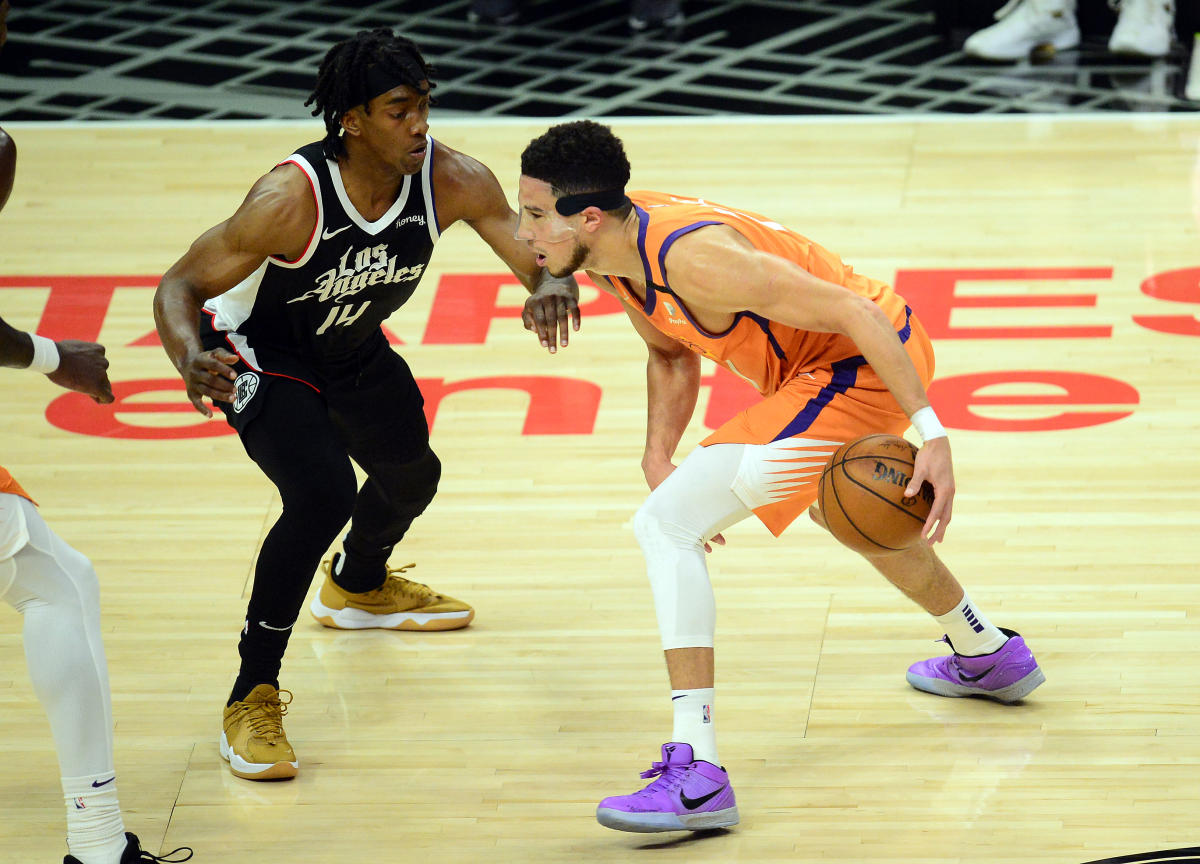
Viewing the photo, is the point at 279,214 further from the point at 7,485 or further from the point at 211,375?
the point at 7,485

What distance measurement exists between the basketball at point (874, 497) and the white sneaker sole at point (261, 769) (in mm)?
1312

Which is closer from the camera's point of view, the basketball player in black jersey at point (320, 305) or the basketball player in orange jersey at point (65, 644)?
the basketball player in orange jersey at point (65, 644)

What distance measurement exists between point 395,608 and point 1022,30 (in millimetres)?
5935

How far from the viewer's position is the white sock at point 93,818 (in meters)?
3.30

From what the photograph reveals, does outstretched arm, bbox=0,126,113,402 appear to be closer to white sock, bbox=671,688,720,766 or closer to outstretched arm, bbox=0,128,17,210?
outstretched arm, bbox=0,128,17,210

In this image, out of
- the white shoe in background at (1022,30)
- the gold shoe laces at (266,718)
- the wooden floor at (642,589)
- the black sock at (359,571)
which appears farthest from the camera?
the white shoe in background at (1022,30)

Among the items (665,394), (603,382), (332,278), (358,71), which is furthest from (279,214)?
(603,382)

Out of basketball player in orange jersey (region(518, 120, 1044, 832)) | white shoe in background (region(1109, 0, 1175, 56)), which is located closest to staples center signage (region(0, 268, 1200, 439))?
basketball player in orange jersey (region(518, 120, 1044, 832))

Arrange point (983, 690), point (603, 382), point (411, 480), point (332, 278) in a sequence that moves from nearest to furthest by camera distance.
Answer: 1. point (332, 278)
2. point (983, 690)
3. point (411, 480)
4. point (603, 382)

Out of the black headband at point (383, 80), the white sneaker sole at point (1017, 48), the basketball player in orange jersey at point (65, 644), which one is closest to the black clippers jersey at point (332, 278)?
the black headband at point (383, 80)

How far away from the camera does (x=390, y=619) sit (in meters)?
→ 4.50

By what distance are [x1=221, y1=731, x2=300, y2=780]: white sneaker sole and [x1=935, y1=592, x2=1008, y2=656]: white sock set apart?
1.50 m

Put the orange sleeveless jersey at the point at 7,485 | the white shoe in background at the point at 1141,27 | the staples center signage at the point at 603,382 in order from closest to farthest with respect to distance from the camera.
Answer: the orange sleeveless jersey at the point at 7,485 < the staples center signage at the point at 603,382 < the white shoe in background at the point at 1141,27

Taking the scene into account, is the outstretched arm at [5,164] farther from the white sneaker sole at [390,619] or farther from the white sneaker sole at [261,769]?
the white sneaker sole at [390,619]
